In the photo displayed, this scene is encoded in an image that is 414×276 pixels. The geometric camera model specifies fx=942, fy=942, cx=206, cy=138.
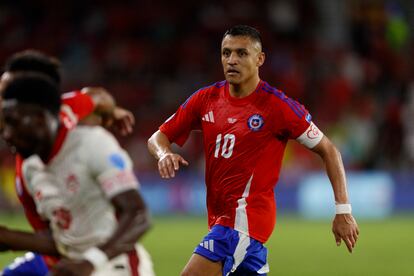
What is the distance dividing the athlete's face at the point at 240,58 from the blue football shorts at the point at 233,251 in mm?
1120

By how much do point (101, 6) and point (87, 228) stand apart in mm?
20063

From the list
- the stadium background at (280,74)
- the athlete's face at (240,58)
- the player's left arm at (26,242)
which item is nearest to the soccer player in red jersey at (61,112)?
the player's left arm at (26,242)

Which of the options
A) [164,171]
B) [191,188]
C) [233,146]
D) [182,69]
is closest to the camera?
[164,171]

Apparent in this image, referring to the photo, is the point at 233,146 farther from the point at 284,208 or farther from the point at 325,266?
the point at 284,208

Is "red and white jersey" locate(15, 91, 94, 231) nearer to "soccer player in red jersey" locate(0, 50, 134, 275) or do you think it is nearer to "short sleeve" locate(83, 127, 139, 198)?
"soccer player in red jersey" locate(0, 50, 134, 275)

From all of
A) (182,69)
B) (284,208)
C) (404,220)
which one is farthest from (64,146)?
(182,69)

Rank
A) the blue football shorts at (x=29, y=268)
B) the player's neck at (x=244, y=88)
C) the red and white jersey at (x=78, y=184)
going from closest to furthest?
1. the red and white jersey at (x=78, y=184)
2. the blue football shorts at (x=29, y=268)
3. the player's neck at (x=244, y=88)

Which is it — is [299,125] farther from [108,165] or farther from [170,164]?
[108,165]

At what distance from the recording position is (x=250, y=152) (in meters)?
6.84

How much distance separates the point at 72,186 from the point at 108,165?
25 cm

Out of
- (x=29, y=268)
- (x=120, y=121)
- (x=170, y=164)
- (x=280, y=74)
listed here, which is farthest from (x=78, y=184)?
(x=280, y=74)

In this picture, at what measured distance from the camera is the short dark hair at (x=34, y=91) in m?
4.39

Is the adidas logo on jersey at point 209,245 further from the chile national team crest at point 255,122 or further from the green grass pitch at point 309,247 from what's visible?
the green grass pitch at point 309,247

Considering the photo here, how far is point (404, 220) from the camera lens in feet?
60.7
